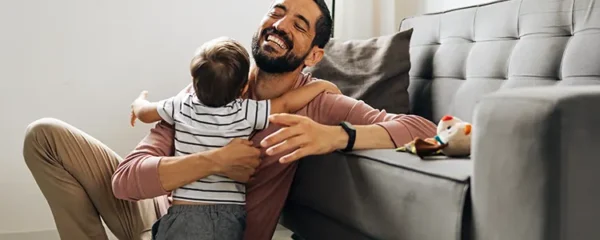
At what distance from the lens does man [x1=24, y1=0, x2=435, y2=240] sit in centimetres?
159

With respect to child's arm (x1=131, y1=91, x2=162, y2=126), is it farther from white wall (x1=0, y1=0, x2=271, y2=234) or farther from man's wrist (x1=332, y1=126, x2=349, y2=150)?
white wall (x1=0, y1=0, x2=271, y2=234)

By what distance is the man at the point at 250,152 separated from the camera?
1.59 meters

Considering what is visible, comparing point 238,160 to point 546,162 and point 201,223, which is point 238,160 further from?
point 546,162

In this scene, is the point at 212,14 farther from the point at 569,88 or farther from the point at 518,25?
the point at 569,88

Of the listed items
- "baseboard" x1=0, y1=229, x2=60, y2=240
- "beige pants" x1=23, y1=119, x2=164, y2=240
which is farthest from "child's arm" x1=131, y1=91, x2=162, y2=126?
"baseboard" x1=0, y1=229, x2=60, y2=240

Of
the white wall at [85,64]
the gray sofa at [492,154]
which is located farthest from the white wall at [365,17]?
the gray sofa at [492,154]

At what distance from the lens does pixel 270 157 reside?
175cm

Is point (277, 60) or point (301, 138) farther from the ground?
point (277, 60)

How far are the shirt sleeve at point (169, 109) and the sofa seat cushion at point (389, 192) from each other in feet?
1.13

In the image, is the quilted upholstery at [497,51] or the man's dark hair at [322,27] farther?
the man's dark hair at [322,27]

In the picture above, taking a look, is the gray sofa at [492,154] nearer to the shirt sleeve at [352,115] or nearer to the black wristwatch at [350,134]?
the black wristwatch at [350,134]

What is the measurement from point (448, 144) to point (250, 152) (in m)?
0.45

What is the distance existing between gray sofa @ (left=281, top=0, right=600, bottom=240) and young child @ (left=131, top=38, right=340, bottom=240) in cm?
20

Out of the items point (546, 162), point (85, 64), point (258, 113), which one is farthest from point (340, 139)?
point (85, 64)
